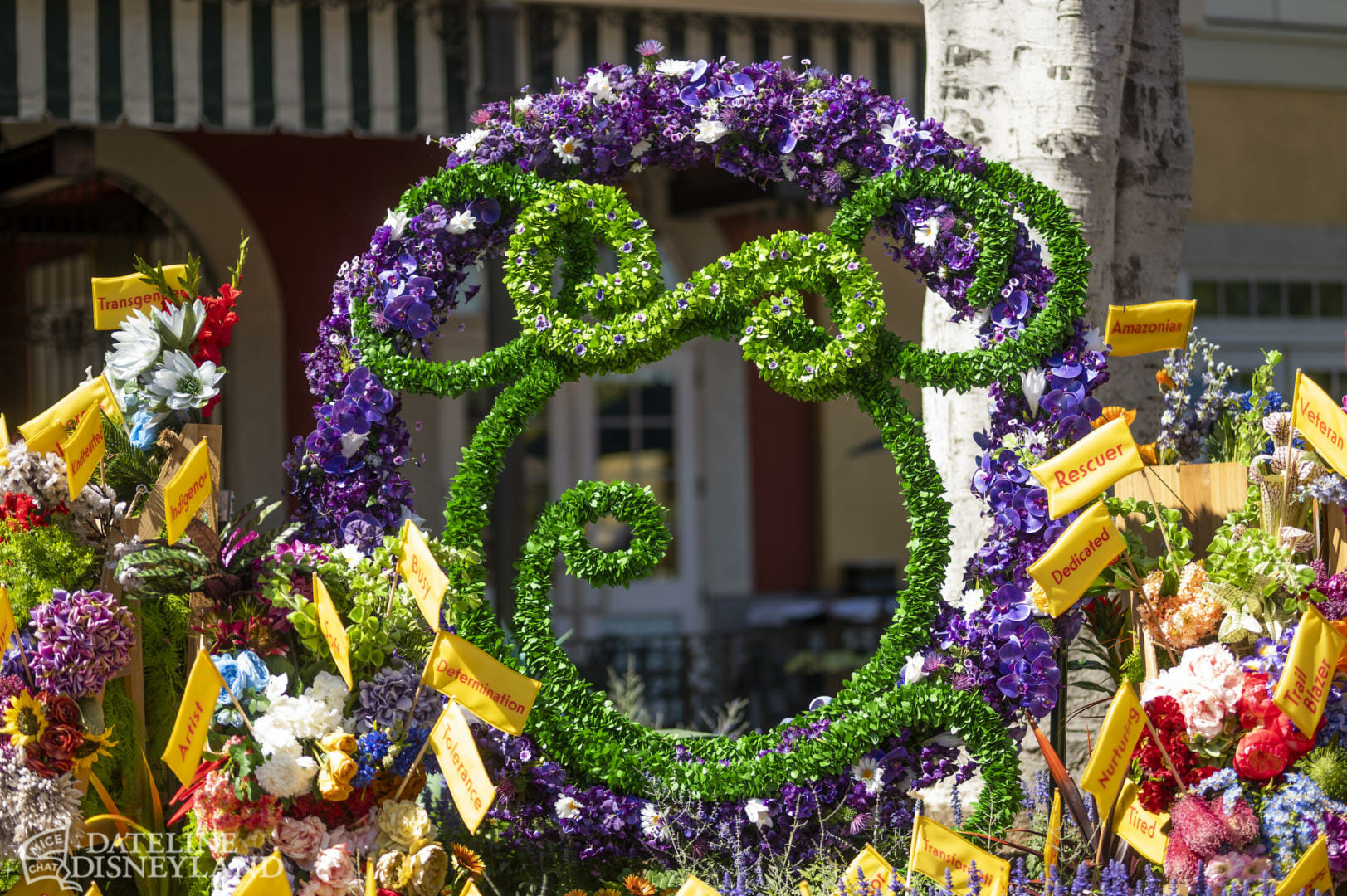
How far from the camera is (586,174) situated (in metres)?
2.49

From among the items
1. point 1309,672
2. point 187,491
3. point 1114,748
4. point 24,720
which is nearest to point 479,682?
point 187,491

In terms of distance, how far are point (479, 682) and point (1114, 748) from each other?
904mm

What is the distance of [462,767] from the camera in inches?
74.8

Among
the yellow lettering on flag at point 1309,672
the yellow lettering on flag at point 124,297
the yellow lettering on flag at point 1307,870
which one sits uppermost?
the yellow lettering on flag at point 124,297

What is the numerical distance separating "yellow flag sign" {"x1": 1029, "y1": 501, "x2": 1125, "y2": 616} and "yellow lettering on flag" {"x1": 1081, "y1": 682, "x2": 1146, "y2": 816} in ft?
0.55

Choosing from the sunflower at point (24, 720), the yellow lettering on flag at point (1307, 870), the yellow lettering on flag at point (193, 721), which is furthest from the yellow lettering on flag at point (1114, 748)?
the sunflower at point (24, 720)

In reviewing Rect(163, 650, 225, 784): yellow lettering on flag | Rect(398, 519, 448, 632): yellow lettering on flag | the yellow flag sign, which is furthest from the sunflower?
the yellow flag sign

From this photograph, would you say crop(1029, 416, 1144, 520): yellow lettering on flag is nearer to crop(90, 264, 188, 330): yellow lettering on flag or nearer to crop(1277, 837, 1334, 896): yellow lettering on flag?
crop(1277, 837, 1334, 896): yellow lettering on flag

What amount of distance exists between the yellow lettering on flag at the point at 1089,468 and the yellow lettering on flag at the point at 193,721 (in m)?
1.24

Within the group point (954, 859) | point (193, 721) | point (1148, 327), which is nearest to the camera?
point (193, 721)

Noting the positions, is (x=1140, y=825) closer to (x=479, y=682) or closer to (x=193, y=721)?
(x=479, y=682)

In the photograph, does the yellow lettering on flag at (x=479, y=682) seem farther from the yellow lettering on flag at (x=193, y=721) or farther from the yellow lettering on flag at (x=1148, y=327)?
the yellow lettering on flag at (x=1148, y=327)

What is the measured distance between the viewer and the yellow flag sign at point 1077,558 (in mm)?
2039

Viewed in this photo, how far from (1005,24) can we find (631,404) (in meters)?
4.56
